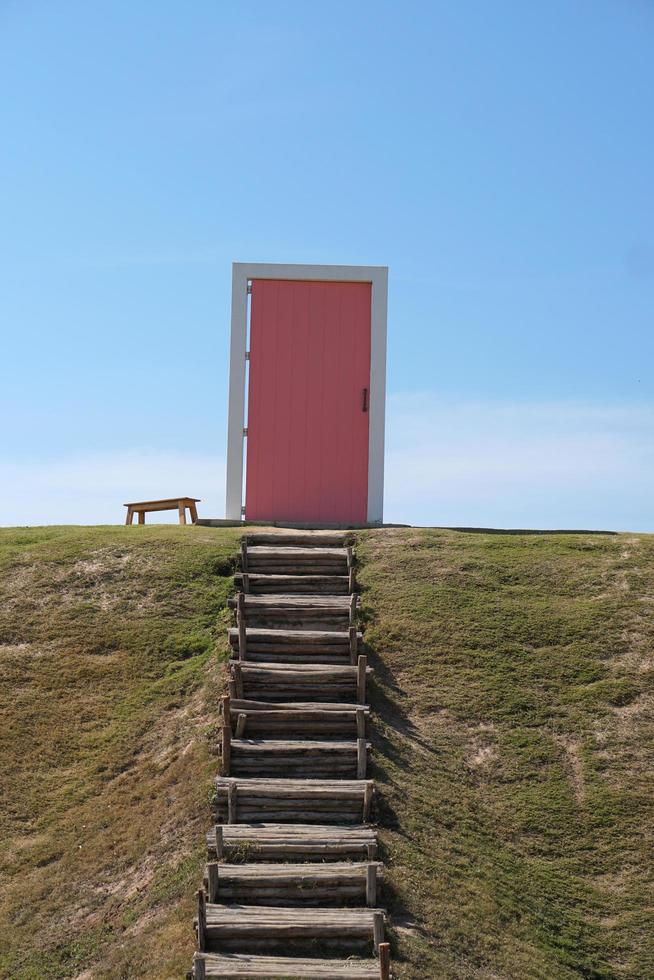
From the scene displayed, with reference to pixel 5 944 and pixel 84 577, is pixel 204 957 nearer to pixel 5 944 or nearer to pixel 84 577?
pixel 5 944

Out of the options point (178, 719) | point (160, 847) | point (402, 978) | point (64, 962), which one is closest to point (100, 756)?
point (178, 719)

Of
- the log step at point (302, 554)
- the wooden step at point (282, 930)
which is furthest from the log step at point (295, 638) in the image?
the wooden step at point (282, 930)

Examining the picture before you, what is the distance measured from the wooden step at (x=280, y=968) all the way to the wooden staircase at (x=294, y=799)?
0.04 ft

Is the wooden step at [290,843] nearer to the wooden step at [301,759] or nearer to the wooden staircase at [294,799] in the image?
the wooden staircase at [294,799]

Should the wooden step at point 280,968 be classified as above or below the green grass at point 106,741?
below

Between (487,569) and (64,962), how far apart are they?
9.30 metres

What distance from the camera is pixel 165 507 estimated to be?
885 inches

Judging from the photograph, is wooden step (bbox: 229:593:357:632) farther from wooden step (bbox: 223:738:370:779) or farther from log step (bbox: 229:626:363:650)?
wooden step (bbox: 223:738:370:779)

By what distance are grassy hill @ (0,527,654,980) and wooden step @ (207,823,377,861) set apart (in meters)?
0.31

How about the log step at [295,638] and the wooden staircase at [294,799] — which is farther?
the log step at [295,638]

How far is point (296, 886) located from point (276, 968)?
46.4 inches

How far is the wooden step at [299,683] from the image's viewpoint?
15.3 metres

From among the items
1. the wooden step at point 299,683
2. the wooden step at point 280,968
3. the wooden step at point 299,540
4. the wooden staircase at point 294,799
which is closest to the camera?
the wooden step at point 280,968

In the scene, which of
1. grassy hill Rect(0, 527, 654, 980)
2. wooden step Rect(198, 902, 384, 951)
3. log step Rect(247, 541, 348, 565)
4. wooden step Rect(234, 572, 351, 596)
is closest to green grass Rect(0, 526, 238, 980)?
grassy hill Rect(0, 527, 654, 980)
